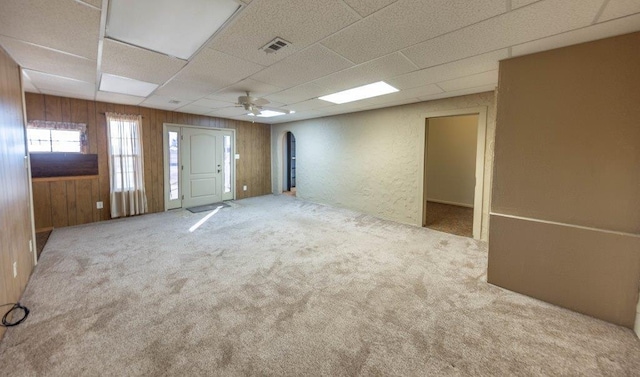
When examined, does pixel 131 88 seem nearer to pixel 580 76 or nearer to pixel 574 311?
pixel 580 76

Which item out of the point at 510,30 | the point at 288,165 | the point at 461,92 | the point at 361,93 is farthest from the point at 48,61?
the point at 288,165

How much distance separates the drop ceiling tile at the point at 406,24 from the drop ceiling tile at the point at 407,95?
147 centimetres

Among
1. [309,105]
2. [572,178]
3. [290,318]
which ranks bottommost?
[290,318]

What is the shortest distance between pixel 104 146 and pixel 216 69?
3595 millimetres

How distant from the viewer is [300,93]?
376cm

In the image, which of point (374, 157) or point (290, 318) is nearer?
point (290, 318)

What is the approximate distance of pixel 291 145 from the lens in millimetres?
8430

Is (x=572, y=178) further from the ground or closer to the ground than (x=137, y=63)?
closer to the ground

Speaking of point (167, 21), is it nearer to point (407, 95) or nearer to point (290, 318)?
point (290, 318)

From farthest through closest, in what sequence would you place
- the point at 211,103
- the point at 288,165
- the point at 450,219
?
the point at 288,165, the point at 450,219, the point at 211,103

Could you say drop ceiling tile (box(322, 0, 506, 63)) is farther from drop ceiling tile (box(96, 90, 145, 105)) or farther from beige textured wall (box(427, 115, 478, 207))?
beige textured wall (box(427, 115, 478, 207))

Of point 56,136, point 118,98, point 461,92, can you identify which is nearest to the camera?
point 461,92

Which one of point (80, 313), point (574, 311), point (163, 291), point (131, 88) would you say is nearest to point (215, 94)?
point (131, 88)

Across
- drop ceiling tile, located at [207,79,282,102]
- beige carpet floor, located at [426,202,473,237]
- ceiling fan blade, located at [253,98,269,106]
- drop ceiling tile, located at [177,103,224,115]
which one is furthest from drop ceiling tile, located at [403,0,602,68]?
drop ceiling tile, located at [177,103,224,115]
